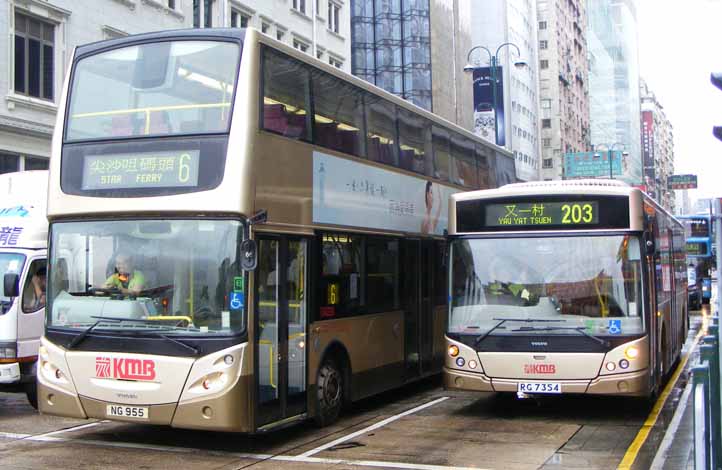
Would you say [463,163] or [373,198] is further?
[463,163]

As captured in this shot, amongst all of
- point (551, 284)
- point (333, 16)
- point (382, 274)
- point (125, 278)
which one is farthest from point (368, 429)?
point (333, 16)

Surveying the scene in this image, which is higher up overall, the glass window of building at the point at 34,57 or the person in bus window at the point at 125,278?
the glass window of building at the point at 34,57

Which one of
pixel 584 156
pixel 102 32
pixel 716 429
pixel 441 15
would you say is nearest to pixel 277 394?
pixel 716 429

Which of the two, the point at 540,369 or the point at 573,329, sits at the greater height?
the point at 573,329

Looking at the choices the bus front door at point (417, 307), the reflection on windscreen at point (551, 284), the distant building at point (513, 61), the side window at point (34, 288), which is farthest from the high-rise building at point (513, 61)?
the side window at point (34, 288)

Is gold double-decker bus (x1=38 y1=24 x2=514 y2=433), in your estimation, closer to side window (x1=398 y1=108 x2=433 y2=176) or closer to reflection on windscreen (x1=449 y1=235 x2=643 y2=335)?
reflection on windscreen (x1=449 y1=235 x2=643 y2=335)

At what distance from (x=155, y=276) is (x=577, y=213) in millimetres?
5428

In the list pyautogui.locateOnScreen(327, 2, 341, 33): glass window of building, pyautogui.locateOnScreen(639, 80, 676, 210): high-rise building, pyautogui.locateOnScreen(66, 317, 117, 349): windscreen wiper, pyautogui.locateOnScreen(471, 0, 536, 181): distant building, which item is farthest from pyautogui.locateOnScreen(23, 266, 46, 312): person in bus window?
pyautogui.locateOnScreen(639, 80, 676, 210): high-rise building

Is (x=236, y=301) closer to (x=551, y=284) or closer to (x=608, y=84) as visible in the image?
(x=551, y=284)

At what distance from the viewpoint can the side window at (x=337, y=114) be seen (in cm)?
1115

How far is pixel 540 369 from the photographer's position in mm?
11039

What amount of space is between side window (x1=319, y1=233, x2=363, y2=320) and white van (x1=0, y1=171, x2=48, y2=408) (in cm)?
391

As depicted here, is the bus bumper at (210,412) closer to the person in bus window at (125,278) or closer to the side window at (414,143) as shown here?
the person in bus window at (125,278)

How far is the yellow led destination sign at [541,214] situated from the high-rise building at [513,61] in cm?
6893
